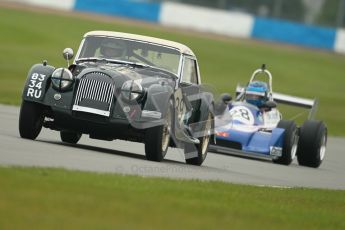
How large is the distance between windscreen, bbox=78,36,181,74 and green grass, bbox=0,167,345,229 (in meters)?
3.38

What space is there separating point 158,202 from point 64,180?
105cm

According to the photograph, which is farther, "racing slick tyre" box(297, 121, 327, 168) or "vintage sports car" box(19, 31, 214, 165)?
"racing slick tyre" box(297, 121, 327, 168)

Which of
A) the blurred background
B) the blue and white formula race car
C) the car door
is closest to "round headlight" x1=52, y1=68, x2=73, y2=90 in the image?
the car door

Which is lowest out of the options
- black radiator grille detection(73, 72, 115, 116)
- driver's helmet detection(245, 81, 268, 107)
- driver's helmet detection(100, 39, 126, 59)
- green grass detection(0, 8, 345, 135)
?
green grass detection(0, 8, 345, 135)

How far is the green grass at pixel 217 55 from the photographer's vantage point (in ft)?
133

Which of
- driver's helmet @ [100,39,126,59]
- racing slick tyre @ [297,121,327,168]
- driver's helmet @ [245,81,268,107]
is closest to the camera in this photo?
driver's helmet @ [100,39,126,59]

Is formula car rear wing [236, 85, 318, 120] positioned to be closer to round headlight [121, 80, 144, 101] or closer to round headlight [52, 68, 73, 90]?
round headlight [121, 80, 144, 101]

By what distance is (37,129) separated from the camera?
1438 centimetres

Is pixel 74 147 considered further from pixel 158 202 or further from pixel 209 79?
pixel 209 79

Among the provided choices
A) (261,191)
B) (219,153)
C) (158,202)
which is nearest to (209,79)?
(219,153)

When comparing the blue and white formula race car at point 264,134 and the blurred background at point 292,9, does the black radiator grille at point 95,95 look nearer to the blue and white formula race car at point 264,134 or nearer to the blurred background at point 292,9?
the blue and white formula race car at point 264,134

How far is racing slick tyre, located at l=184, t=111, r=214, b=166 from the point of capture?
1573 centimetres

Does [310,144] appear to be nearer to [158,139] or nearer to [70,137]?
[70,137]

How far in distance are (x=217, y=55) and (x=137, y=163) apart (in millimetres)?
38018
